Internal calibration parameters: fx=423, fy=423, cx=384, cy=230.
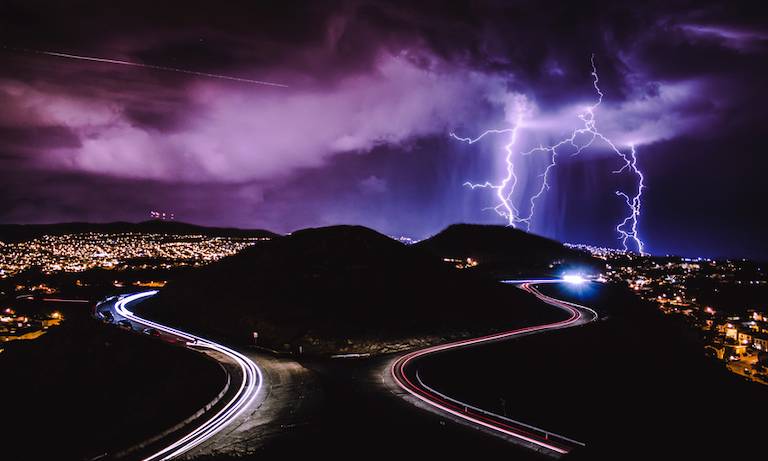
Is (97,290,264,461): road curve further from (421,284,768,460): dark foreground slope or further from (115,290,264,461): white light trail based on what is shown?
(421,284,768,460): dark foreground slope

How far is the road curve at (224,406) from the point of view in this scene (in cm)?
1947

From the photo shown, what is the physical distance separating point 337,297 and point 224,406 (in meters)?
29.1

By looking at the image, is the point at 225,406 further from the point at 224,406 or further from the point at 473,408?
the point at 473,408

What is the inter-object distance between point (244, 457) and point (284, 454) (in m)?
1.73

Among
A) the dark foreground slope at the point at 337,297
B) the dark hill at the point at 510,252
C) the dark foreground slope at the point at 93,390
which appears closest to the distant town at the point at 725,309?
the dark foreground slope at the point at 337,297

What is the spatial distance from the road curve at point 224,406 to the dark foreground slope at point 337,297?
12.6ft

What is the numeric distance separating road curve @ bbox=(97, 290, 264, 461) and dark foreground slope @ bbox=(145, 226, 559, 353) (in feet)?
12.6

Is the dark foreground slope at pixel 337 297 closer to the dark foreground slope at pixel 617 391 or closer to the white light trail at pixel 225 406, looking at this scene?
the white light trail at pixel 225 406

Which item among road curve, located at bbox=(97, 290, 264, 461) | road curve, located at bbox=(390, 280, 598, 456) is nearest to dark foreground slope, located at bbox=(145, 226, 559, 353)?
road curve, located at bbox=(97, 290, 264, 461)

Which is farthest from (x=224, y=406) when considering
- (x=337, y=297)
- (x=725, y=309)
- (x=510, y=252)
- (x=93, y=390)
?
(x=510, y=252)

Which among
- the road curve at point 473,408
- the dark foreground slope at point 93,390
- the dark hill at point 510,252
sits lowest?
the dark foreground slope at point 93,390

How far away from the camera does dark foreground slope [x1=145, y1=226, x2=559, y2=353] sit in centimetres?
4597

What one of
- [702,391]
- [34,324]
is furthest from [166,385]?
[34,324]

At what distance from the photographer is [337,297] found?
53.7 m
